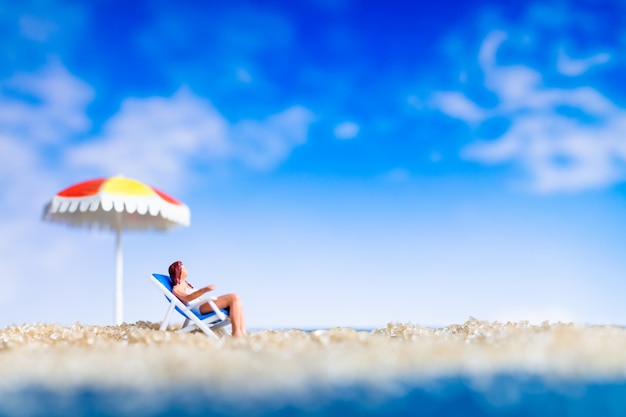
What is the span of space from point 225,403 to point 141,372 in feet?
2.32

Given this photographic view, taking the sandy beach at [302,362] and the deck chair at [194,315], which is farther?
the deck chair at [194,315]

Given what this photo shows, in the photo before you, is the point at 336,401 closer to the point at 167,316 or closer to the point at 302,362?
the point at 302,362

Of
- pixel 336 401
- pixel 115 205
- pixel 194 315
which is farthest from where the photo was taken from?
pixel 115 205

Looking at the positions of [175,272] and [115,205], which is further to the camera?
[115,205]

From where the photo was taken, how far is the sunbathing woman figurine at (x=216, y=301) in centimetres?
745

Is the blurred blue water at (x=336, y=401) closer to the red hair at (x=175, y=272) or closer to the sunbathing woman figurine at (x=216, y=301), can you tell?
the sunbathing woman figurine at (x=216, y=301)

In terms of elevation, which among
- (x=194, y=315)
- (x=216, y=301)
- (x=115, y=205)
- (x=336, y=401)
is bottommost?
(x=336, y=401)

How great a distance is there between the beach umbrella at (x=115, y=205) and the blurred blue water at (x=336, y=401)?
505cm

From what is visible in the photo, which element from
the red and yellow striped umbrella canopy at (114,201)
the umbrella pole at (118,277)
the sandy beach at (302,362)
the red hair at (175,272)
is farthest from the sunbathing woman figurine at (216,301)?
the umbrella pole at (118,277)

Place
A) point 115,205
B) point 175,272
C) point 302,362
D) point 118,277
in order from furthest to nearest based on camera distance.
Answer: point 118,277, point 115,205, point 175,272, point 302,362

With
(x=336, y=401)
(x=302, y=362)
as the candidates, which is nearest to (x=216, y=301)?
(x=302, y=362)

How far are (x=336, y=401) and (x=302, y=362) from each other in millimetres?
462

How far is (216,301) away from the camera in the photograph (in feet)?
24.9

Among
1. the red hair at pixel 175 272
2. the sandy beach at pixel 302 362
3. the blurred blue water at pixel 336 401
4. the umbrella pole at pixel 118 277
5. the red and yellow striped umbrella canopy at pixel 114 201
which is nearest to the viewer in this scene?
the blurred blue water at pixel 336 401
